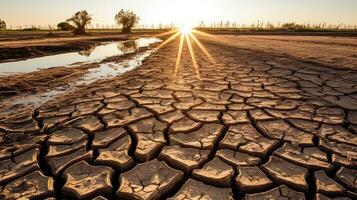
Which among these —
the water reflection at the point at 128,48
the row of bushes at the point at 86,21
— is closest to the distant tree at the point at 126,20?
the row of bushes at the point at 86,21

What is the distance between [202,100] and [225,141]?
1.15 meters

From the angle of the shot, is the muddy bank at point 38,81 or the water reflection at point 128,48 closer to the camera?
the muddy bank at point 38,81

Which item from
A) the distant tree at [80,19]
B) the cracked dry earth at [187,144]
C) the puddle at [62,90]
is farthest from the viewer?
the distant tree at [80,19]

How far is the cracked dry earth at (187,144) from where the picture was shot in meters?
1.64

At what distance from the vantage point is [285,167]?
1.81 meters

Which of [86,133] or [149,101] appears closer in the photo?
[86,133]

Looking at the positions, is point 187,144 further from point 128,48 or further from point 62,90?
point 128,48

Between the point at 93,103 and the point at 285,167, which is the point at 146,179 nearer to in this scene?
the point at 285,167

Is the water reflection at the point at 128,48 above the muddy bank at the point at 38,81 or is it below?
above

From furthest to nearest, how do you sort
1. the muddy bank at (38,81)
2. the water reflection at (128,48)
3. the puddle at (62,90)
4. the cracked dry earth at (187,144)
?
the water reflection at (128,48), the muddy bank at (38,81), the puddle at (62,90), the cracked dry earth at (187,144)

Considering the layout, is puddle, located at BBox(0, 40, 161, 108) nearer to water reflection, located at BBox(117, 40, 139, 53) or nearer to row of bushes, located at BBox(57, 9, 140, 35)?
water reflection, located at BBox(117, 40, 139, 53)

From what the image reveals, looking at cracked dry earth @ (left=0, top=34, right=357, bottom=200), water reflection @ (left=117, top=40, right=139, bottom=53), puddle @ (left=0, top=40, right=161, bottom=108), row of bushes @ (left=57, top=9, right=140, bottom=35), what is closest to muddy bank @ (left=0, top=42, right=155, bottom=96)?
puddle @ (left=0, top=40, right=161, bottom=108)

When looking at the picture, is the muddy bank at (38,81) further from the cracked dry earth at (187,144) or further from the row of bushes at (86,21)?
the row of bushes at (86,21)

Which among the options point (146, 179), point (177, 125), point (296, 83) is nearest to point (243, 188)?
point (146, 179)
